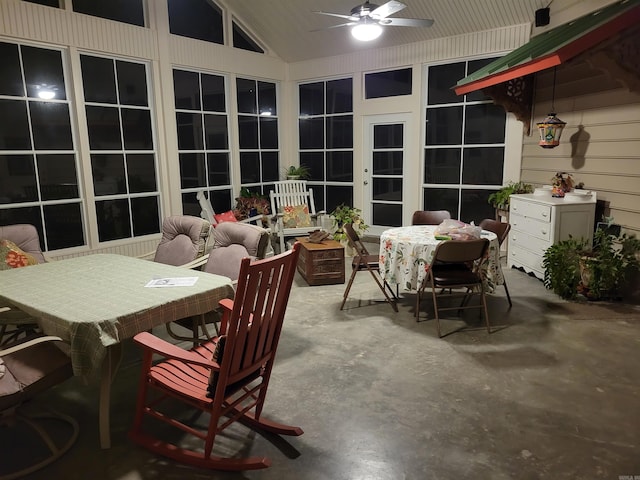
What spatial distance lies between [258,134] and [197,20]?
5.84ft

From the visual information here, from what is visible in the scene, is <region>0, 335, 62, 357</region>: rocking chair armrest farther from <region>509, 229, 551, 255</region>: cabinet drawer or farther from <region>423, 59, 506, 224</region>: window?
<region>423, 59, 506, 224</region>: window

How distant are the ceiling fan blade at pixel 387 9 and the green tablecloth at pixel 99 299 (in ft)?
9.43

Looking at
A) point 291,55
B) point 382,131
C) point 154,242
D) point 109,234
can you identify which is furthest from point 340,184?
point 109,234

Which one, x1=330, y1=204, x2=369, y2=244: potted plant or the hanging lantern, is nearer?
the hanging lantern

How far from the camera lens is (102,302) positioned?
236cm

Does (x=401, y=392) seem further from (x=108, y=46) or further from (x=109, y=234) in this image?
(x=108, y=46)

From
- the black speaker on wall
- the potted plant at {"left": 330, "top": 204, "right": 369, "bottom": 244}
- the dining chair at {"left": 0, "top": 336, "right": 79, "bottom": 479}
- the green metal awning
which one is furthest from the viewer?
the potted plant at {"left": 330, "top": 204, "right": 369, "bottom": 244}

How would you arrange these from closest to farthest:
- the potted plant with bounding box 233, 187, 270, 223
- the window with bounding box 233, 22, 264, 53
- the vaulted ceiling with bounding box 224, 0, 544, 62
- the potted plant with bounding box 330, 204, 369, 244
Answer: the vaulted ceiling with bounding box 224, 0, 544, 62, the potted plant with bounding box 330, 204, 369, 244, the potted plant with bounding box 233, 187, 270, 223, the window with bounding box 233, 22, 264, 53

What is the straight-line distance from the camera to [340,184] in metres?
7.29

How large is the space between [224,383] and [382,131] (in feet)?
18.0

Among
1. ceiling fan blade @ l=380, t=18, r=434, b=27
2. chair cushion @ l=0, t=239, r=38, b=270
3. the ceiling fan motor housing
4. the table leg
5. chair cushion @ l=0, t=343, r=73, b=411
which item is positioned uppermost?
the ceiling fan motor housing

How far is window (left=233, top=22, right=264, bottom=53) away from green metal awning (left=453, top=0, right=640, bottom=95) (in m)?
3.15

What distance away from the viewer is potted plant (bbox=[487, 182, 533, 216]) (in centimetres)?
555

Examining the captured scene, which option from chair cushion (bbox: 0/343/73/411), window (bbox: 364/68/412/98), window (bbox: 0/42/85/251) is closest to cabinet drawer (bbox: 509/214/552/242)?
window (bbox: 364/68/412/98)
